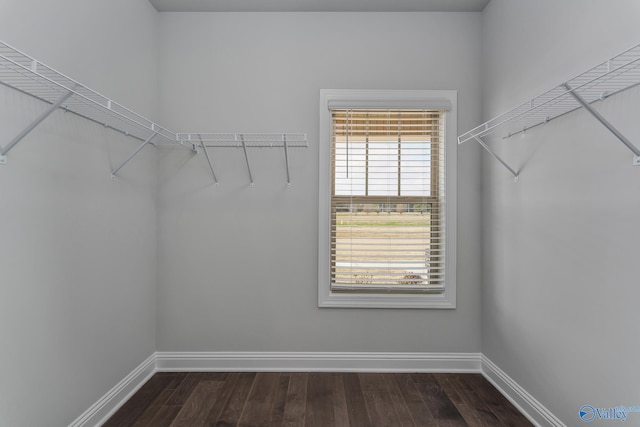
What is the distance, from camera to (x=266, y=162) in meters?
2.50

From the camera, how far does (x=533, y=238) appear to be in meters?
1.93

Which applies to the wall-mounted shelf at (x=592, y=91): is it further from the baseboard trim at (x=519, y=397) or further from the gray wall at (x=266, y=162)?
the baseboard trim at (x=519, y=397)

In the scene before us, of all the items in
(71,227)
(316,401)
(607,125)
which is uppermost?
(607,125)

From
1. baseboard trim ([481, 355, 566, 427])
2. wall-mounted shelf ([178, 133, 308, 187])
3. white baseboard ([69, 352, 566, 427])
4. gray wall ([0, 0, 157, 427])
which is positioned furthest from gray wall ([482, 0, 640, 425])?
gray wall ([0, 0, 157, 427])

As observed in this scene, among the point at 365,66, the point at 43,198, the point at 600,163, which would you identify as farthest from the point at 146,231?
the point at 600,163

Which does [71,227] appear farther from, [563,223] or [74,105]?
[563,223]

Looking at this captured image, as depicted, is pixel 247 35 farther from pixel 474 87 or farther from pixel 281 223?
pixel 474 87

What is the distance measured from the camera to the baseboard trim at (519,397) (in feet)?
5.93

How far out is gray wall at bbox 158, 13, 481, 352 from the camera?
2.50 meters

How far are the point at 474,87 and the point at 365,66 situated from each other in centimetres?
80

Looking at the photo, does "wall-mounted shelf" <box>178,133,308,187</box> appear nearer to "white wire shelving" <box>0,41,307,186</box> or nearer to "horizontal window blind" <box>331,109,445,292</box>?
"white wire shelving" <box>0,41,307,186</box>

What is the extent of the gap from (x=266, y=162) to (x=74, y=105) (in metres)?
1.17

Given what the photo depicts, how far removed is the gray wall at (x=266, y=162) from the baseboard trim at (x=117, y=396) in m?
0.18

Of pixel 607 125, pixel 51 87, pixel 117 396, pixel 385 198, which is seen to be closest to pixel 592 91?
pixel 607 125
